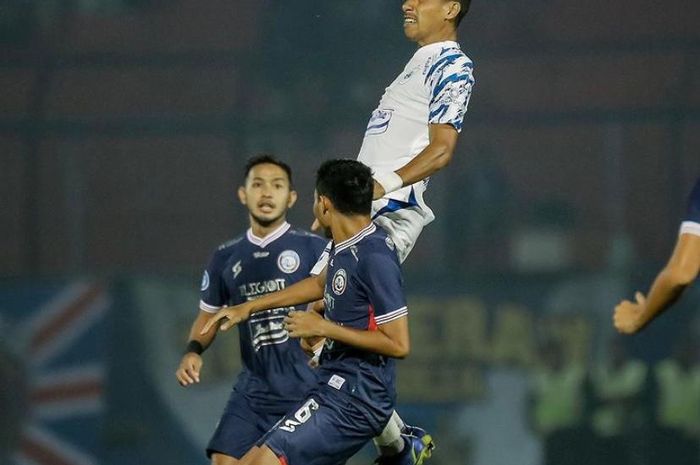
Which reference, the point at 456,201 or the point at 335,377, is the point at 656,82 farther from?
the point at 335,377

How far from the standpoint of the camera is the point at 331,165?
14.3 ft

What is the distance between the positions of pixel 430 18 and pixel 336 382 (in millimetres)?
1225

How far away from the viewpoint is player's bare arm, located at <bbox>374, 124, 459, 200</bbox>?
13.9ft

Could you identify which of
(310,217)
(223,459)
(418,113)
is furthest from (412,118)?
(310,217)

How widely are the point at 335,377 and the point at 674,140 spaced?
4.04m

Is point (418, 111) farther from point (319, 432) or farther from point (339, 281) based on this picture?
point (319, 432)

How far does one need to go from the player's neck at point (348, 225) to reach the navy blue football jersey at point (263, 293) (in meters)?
1.04

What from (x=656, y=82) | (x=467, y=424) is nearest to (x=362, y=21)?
(x=656, y=82)

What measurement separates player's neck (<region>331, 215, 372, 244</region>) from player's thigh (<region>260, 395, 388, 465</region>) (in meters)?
0.51

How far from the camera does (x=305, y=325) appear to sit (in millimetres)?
4102

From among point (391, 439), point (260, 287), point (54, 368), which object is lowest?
point (54, 368)

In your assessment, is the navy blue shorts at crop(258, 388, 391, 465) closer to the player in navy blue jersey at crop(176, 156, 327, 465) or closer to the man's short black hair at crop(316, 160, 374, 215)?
the man's short black hair at crop(316, 160, 374, 215)

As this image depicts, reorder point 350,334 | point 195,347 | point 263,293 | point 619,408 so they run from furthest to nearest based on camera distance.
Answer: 1. point 619,408
2. point 263,293
3. point 195,347
4. point 350,334

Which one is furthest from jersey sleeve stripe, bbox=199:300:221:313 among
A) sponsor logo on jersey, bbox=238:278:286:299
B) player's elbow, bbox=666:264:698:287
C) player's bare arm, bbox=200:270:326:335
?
player's elbow, bbox=666:264:698:287
